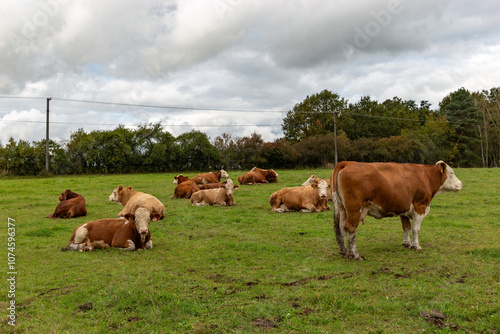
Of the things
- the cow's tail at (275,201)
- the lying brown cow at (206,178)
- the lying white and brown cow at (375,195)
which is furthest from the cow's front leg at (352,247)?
the lying brown cow at (206,178)

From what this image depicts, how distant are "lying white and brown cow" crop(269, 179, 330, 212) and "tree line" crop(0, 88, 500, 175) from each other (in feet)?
95.0

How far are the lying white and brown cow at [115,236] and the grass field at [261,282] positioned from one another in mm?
326

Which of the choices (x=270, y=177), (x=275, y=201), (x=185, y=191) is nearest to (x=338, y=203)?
(x=275, y=201)

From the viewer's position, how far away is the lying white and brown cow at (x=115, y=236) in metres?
8.12

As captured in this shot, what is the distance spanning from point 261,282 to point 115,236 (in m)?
3.99

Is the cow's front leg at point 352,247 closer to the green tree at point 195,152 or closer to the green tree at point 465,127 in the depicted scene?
the green tree at point 195,152

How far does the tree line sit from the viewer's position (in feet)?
126

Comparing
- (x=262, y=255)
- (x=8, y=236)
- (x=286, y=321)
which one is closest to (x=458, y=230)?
(x=262, y=255)

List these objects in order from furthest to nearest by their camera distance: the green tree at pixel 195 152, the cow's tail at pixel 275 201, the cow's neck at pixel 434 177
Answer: the green tree at pixel 195 152 < the cow's tail at pixel 275 201 < the cow's neck at pixel 434 177

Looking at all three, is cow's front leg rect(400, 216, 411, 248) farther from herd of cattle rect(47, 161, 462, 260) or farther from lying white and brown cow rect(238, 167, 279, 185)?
lying white and brown cow rect(238, 167, 279, 185)

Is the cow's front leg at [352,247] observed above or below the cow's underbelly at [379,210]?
below

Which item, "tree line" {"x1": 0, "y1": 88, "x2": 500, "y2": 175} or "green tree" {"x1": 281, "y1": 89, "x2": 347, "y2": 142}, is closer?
"tree line" {"x1": 0, "y1": 88, "x2": 500, "y2": 175}

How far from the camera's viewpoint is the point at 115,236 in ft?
27.1

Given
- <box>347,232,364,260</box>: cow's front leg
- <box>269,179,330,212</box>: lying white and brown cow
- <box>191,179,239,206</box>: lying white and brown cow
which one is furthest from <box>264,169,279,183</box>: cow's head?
<box>347,232,364,260</box>: cow's front leg
